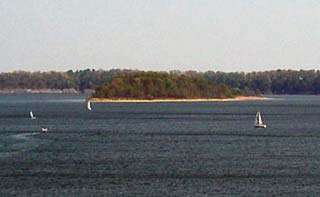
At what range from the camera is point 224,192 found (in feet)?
139

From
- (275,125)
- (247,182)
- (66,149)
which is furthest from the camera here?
(275,125)

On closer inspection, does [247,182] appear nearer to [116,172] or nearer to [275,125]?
[116,172]

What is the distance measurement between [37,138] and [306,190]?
145 ft

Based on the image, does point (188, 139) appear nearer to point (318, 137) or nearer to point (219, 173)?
point (318, 137)

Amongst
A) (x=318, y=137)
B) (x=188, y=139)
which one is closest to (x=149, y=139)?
(x=188, y=139)

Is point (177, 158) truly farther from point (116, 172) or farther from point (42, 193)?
point (42, 193)

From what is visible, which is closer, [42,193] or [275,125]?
[42,193]

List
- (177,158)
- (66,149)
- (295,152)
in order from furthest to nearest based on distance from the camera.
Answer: (66,149) → (295,152) → (177,158)

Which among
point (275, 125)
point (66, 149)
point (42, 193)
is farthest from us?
point (275, 125)

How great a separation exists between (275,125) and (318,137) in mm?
25141

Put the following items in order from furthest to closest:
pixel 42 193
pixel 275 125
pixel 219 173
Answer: pixel 275 125 → pixel 219 173 → pixel 42 193

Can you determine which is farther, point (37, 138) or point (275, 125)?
point (275, 125)

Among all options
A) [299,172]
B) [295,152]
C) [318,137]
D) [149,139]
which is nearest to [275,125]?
[318,137]

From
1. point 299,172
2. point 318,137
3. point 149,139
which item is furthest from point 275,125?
point 299,172
